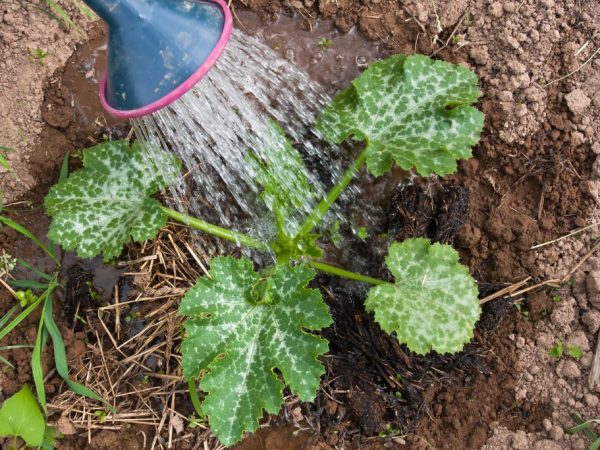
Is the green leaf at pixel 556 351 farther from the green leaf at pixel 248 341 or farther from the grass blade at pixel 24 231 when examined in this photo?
the grass blade at pixel 24 231

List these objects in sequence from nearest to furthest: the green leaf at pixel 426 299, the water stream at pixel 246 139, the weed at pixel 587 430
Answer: the green leaf at pixel 426 299 < the weed at pixel 587 430 < the water stream at pixel 246 139

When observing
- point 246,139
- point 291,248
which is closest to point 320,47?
point 246,139

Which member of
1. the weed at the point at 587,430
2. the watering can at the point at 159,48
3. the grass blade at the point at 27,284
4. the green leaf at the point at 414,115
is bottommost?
the weed at the point at 587,430

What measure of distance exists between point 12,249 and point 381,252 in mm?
1730

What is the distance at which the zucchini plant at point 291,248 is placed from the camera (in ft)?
8.38

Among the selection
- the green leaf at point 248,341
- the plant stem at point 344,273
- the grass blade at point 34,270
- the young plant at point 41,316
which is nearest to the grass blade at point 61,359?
the young plant at point 41,316

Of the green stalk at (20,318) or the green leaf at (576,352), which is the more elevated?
the green stalk at (20,318)

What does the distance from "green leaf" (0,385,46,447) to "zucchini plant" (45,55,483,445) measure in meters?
0.67

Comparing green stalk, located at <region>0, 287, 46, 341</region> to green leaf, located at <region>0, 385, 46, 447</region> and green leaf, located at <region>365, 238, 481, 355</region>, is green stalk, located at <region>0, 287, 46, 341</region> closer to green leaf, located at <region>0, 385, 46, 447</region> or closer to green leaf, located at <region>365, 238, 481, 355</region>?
green leaf, located at <region>0, 385, 46, 447</region>

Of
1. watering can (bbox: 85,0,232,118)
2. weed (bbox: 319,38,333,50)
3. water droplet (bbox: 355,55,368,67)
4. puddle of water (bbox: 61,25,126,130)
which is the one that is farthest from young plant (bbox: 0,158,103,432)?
water droplet (bbox: 355,55,368,67)

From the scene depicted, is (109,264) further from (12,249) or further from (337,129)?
(337,129)

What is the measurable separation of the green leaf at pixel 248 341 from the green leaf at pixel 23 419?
2.52 ft

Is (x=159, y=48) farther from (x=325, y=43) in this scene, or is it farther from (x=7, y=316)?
(x=7, y=316)

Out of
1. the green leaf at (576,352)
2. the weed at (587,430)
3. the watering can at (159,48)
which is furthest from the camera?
the green leaf at (576,352)
